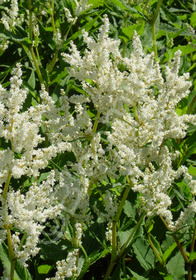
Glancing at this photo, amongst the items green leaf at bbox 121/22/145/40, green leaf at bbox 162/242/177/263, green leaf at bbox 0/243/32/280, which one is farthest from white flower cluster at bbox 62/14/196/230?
green leaf at bbox 121/22/145/40

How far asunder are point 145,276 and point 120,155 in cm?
87

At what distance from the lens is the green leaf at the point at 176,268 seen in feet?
7.73

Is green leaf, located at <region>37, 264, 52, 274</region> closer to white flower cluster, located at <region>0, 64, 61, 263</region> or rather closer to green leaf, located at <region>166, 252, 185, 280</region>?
white flower cluster, located at <region>0, 64, 61, 263</region>

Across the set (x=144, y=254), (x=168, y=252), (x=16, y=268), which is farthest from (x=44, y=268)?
(x=168, y=252)

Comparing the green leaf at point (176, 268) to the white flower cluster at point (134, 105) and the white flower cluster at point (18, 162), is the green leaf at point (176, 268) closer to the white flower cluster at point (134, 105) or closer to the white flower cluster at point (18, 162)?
the white flower cluster at point (134, 105)

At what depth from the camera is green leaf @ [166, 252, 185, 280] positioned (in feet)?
7.73

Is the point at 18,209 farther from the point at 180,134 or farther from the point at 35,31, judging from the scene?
the point at 35,31

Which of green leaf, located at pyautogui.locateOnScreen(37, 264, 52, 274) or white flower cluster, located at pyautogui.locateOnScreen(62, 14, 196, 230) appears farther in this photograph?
green leaf, located at pyautogui.locateOnScreen(37, 264, 52, 274)

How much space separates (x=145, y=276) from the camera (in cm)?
249

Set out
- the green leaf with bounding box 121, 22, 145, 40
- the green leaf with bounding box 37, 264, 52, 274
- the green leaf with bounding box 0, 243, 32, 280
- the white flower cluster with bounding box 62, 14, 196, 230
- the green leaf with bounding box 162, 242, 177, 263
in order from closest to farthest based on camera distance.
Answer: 1. the white flower cluster with bounding box 62, 14, 196, 230
2. the green leaf with bounding box 0, 243, 32, 280
3. the green leaf with bounding box 162, 242, 177, 263
4. the green leaf with bounding box 37, 264, 52, 274
5. the green leaf with bounding box 121, 22, 145, 40

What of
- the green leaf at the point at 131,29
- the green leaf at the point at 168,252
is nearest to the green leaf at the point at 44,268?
the green leaf at the point at 168,252

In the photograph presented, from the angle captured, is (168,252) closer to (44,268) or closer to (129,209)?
(129,209)

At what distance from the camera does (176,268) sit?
7.78ft

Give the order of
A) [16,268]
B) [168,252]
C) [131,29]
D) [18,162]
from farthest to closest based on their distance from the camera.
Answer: [131,29] → [168,252] → [16,268] → [18,162]
